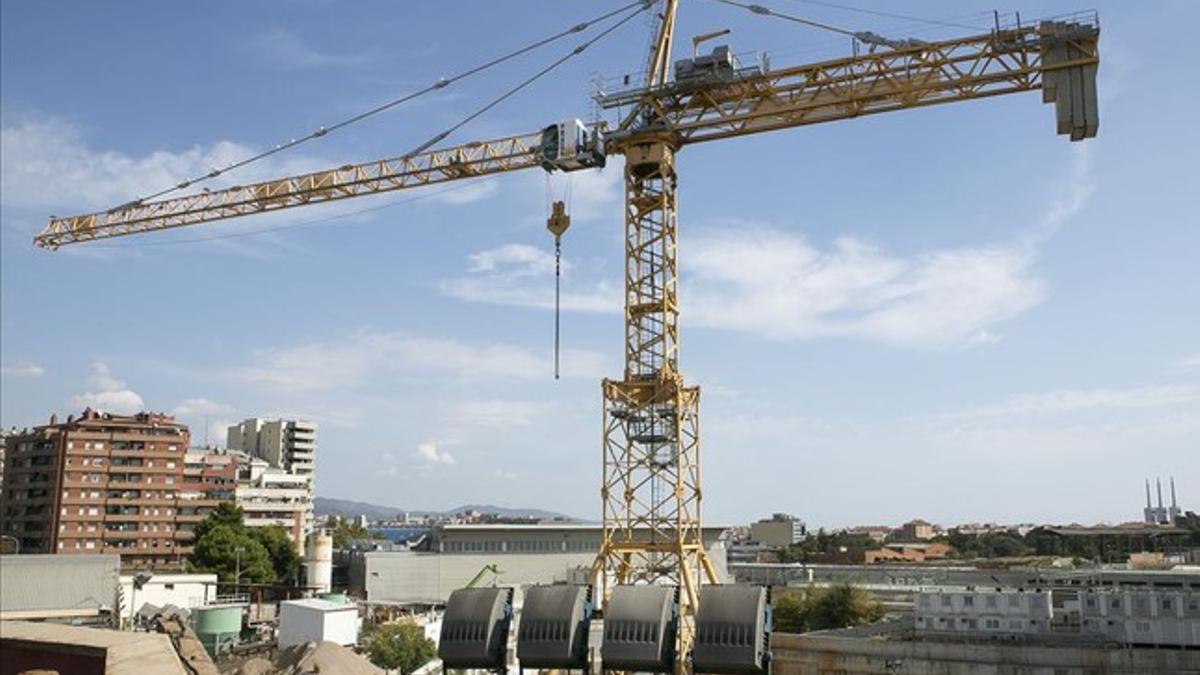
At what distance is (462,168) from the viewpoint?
38062 mm

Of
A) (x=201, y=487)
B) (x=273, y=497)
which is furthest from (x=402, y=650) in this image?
(x=273, y=497)

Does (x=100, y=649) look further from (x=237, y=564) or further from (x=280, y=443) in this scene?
(x=280, y=443)

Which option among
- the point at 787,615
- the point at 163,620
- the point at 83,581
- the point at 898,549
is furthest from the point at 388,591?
the point at 898,549

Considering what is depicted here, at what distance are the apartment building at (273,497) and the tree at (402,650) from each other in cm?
5134

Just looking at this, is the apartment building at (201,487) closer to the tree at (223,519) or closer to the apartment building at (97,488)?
the apartment building at (97,488)

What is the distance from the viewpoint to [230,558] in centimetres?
5812

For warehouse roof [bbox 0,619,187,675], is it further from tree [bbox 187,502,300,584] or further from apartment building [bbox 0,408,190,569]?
apartment building [bbox 0,408,190,569]

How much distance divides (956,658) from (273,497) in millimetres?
66881

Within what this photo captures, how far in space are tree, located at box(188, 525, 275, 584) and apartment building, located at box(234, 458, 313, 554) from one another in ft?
88.8

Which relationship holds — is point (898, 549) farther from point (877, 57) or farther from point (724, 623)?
point (724, 623)

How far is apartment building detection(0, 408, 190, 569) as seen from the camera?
227ft

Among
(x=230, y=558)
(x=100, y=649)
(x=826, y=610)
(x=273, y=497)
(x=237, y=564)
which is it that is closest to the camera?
(x=100, y=649)

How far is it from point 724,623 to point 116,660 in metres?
13.1

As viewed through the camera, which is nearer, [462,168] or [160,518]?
[462,168]
